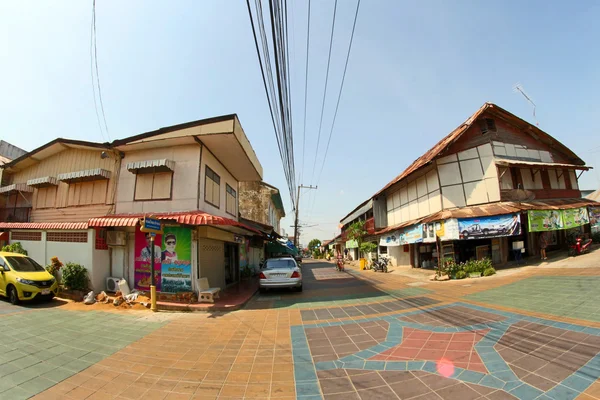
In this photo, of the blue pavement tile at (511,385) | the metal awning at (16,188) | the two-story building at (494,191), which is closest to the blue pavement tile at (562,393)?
the blue pavement tile at (511,385)

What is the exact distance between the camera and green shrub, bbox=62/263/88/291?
342 inches

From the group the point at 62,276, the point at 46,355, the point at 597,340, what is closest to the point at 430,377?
the point at 597,340

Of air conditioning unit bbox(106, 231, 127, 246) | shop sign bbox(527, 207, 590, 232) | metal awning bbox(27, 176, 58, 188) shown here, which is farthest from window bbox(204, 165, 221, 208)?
shop sign bbox(527, 207, 590, 232)

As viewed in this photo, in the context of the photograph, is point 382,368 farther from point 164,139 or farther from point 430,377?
point 164,139

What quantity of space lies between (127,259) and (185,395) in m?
8.12

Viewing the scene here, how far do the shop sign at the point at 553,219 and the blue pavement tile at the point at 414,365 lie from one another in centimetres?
1315

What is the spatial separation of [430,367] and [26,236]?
48.7ft

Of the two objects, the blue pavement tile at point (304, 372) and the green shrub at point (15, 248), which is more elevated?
the green shrub at point (15, 248)

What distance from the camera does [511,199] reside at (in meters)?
13.9

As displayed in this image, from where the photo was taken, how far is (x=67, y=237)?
9.62 metres

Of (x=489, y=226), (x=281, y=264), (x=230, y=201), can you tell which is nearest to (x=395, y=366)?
(x=281, y=264)

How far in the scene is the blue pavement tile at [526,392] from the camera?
9.46ft

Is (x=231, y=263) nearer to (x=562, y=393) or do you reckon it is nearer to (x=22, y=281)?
(x=22, y=281)

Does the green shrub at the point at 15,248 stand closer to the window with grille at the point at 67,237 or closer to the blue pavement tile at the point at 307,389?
the window with grille at the point at 67,237
